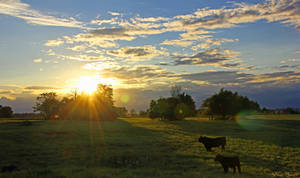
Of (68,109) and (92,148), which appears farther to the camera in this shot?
(68,109)

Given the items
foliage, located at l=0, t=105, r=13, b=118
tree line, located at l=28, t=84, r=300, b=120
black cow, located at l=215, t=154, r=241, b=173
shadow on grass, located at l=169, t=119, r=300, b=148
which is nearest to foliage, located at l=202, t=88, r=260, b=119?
tree line, located at l=28, t=84, r=300, b=120

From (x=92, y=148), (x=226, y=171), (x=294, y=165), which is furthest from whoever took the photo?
(x=92, y=148)

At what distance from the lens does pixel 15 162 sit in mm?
17359

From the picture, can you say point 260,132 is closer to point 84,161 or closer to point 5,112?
point 84,161

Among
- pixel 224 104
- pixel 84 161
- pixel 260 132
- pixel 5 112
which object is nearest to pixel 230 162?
pixel 84 161

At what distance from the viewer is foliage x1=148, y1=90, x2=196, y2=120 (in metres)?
82.4

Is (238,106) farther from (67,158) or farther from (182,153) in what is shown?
(67,158)

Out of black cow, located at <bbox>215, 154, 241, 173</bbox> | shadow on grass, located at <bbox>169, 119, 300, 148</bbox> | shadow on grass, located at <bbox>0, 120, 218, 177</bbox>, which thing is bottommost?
shadow on grass, located at <bbox>169, 119, 300, 148</bbox>

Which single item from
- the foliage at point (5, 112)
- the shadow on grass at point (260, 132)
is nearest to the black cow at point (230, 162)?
the shadow on grass at point (260, 132)

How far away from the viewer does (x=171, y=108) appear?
83438 millimetres

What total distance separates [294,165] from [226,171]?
245 inches

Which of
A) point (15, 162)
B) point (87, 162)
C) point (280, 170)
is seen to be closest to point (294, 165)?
point (280, 170)

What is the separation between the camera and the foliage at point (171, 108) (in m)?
82.4

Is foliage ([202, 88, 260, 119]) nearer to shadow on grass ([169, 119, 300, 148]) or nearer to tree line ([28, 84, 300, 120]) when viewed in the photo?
tree line ([28, 84, 300, 120])
